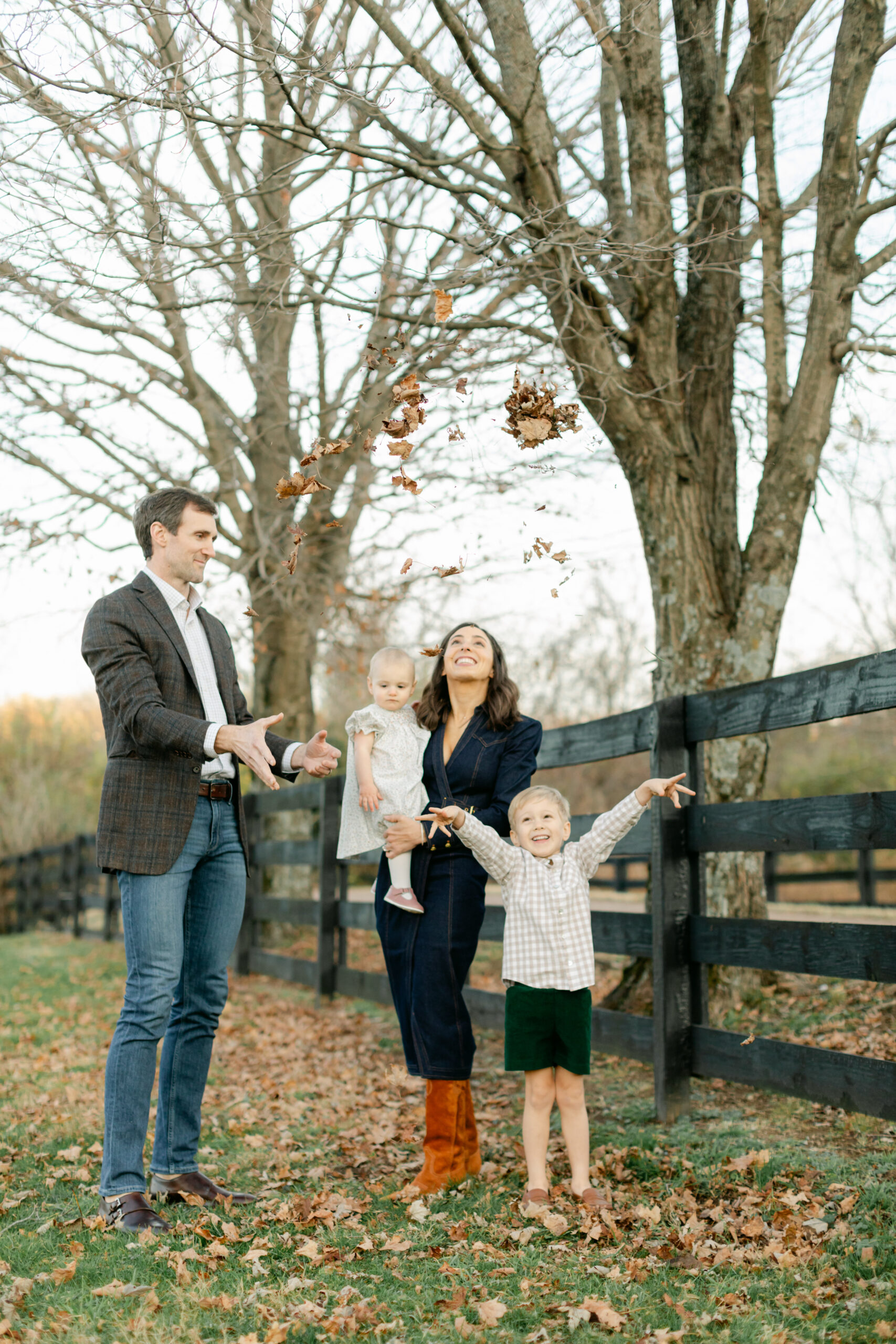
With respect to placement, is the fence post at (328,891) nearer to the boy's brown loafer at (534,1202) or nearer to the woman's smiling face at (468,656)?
the woman's smiling face at (468,656)

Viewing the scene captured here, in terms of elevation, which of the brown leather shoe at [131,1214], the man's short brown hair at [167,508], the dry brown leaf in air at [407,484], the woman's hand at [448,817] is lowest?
the brown leather shoe at [131,1214]

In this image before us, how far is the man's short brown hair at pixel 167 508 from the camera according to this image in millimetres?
3797

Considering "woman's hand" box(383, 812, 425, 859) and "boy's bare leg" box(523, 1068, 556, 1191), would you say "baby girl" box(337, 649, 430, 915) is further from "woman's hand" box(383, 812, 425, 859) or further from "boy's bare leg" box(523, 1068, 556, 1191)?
"boy's bare leg" box(523, 1068, 556, 1191)

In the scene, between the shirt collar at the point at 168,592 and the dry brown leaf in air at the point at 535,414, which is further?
the dry brown leaf in air at the point at 535,414

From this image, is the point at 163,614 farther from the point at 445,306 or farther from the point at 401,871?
the point at 445,306

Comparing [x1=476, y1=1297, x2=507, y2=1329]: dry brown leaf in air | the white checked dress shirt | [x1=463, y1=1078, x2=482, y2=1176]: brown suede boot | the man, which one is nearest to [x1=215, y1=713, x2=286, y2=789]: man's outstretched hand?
the man

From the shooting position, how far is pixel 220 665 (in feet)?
13.2

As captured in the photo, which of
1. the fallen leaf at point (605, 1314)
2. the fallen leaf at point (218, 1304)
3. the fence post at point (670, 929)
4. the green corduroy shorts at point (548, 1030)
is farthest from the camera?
the fence post at point (670, 929)

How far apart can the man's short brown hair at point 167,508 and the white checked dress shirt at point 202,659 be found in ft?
0.55

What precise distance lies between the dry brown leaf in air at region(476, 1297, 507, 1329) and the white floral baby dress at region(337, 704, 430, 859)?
166cm

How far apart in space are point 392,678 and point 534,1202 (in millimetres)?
Answer: 1797

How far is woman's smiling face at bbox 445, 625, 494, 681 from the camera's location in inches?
161

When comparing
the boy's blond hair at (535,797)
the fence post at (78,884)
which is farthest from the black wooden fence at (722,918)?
the fence post at (78,884)

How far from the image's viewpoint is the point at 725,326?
6590 millimetres
